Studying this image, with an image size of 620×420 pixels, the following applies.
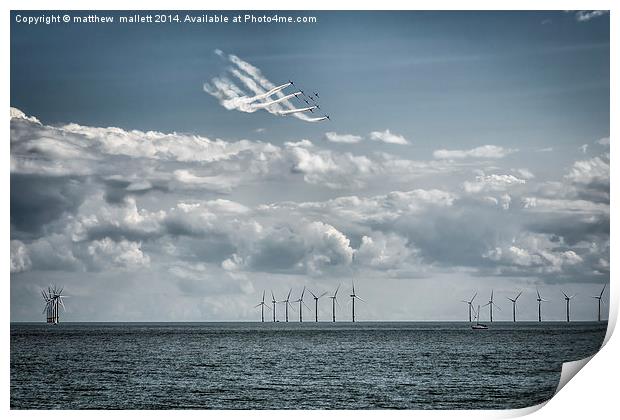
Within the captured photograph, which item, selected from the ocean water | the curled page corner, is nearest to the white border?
the curled page corner

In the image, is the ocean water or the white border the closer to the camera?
the white border

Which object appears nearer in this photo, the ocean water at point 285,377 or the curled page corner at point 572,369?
the curled page corner at point 572,369

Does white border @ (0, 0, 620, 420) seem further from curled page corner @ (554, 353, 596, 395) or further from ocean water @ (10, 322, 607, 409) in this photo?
ocean water @ (10, 322, 607, 409)

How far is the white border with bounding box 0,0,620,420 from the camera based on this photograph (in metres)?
21.0

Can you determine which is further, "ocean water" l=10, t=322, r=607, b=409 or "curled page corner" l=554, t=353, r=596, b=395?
"ocean water" l=10, t=322, r=607, b=409

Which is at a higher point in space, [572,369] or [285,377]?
[572,369]

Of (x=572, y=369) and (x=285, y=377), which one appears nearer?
(x=572, y=369)
